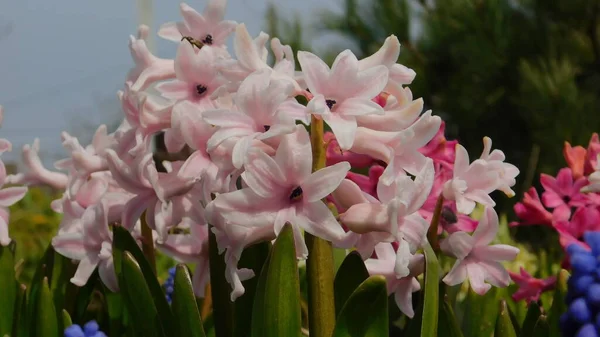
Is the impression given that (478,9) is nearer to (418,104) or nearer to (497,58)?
(497,58)

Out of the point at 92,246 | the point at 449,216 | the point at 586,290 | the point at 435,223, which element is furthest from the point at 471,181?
the point at 92,246

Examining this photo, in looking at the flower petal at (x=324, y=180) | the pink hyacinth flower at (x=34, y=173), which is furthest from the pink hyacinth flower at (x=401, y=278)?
the pink hyacinth flower at (x=34, y=173)

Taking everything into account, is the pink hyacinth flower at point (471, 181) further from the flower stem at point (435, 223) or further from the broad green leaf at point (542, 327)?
the broad green leaf at point (542, 327)

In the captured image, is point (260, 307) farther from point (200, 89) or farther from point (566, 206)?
point (566, 206)

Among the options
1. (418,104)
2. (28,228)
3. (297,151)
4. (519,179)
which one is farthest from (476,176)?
(519,179)

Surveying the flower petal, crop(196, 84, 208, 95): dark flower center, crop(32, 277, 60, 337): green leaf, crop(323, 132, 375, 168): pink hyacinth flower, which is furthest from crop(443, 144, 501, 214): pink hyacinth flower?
crop(32, 277, 60, 337): green leaf

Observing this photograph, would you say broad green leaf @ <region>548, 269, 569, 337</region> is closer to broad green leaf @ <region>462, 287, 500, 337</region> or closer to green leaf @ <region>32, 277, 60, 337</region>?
broad green leaf @ <region>462, 287, 500, 337</region>
